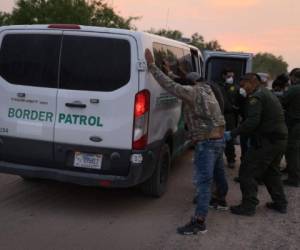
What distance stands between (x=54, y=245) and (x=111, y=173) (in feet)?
3.49

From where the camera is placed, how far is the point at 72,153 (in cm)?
532

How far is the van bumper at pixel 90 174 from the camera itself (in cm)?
521

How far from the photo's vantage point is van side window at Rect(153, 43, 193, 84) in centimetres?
590

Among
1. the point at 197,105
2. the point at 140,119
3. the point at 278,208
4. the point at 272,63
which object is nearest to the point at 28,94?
the point at 140,119

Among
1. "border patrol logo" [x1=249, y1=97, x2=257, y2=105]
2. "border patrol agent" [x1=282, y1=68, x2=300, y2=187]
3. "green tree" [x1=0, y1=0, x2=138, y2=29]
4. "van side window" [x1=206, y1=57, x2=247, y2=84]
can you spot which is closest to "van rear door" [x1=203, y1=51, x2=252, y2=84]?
"van side window" [x1=206, y1=57, x2=247, y2=84]

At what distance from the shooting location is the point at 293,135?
757 cm

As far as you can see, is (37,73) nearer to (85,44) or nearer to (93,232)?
(85,44)

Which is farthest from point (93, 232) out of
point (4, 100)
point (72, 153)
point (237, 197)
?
point (237, 197)

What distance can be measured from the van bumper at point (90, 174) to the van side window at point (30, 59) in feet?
3.28

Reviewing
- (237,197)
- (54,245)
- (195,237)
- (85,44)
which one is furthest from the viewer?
(237,197)

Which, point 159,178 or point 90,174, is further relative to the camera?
point 159,178

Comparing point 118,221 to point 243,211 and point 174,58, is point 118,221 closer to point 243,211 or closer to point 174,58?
point 243,211

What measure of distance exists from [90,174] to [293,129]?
152 inches

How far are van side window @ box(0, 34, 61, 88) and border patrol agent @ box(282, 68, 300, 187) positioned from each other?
3922 mm
